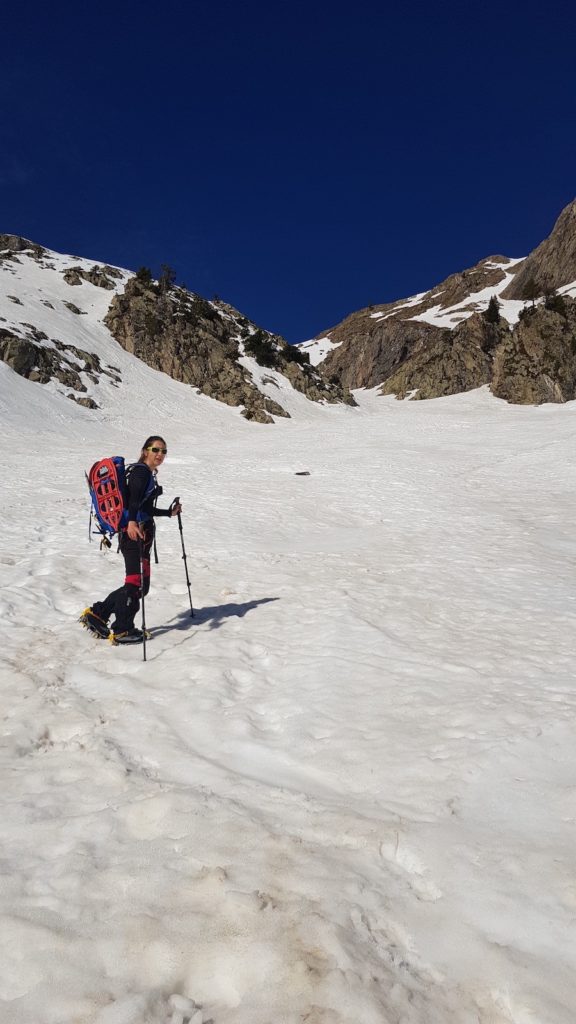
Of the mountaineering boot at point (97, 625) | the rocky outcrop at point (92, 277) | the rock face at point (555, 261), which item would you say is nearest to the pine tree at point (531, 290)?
the rock face at point (555, 261)

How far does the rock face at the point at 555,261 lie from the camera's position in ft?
343

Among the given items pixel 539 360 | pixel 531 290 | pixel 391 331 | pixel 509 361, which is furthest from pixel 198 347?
pixel 531 290

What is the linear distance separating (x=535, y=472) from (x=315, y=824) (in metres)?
22.5

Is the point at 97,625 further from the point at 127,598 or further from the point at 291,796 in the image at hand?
the point at 291,796

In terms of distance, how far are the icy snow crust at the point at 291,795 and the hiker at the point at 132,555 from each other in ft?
1.01

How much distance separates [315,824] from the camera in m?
3.20

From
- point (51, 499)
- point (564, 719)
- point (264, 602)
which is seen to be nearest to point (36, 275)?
point (51, 499)

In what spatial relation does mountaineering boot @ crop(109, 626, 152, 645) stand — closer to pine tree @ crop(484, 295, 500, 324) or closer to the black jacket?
the black jacket

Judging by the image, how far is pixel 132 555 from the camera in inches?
251

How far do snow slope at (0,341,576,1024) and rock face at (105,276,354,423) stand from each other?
45473 mm

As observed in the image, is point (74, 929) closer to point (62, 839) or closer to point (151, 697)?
point (62, 839)

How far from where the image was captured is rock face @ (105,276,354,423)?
56.3m

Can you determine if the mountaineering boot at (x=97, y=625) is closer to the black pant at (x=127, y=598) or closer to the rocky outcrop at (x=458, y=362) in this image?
the black pant at (x=127, y=598)

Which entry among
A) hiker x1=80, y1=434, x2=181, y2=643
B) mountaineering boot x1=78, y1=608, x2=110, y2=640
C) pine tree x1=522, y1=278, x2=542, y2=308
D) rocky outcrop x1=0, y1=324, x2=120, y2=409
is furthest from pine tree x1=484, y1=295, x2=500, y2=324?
mountaineering boot x1=78, y1=608, x2=110, y2=640
